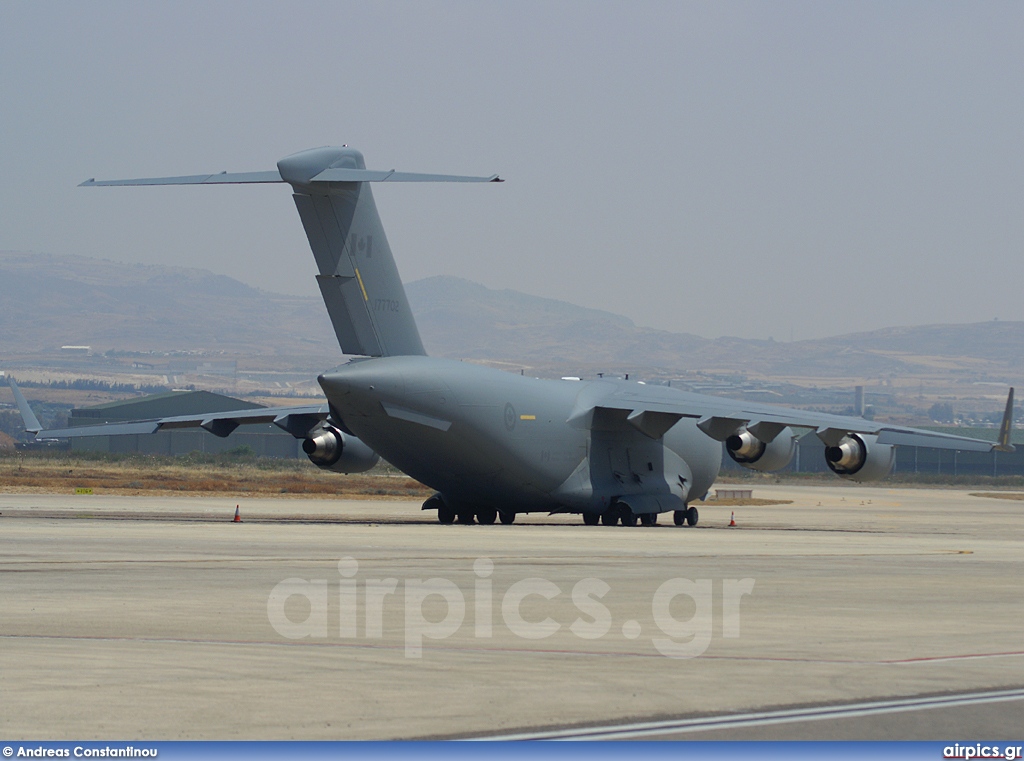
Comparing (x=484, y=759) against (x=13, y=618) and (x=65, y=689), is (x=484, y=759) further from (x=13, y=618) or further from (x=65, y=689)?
(x=13, y=618)

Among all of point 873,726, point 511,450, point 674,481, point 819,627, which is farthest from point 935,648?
point 674,481

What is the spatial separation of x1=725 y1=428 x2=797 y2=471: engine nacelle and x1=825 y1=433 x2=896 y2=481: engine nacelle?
1.15 metres

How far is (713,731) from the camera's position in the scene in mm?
8703

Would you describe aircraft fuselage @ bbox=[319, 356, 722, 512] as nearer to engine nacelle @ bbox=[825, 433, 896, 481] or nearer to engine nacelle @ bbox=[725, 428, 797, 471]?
engine nacelle @ bbox=[725, 428, 797, 471]

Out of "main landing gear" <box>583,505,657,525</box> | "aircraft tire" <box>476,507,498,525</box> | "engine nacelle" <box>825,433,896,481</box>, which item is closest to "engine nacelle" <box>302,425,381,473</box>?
"aircraft tire" <box>476,507,498,525</box>

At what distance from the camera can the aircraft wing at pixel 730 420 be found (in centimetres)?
3472

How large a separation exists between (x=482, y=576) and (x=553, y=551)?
226 inches

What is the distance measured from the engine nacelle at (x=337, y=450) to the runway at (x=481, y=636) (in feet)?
35.8

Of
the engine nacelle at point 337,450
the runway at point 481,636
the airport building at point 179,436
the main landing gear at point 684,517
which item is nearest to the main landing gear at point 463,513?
the engine nacelle at point 337,450

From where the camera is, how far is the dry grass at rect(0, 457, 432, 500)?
54.8 meters

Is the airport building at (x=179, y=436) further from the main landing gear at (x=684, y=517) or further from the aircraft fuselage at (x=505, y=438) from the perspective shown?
the aircraft fuselage at (x=505, y=438)

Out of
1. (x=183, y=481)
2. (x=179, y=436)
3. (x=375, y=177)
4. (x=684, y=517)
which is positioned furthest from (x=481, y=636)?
(x=179, y=436)

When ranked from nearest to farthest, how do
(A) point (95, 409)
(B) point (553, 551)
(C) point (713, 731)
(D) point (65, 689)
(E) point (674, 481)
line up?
(C) point (713, 731)
(D) point (65, 689)
(B) point (553, 551)
(E) point (674, 481)
(A) point (95, 409)

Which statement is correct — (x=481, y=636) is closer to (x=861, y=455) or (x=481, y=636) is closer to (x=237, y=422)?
(x=861, y=455)
